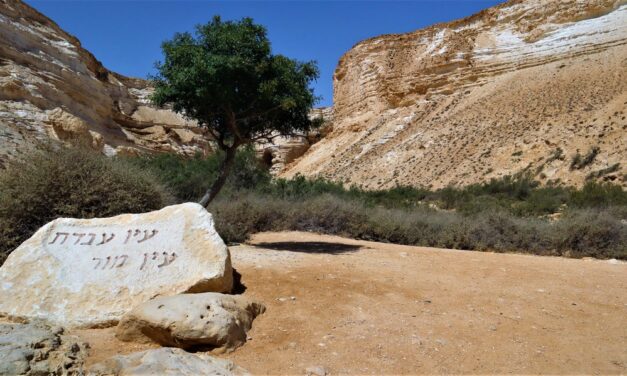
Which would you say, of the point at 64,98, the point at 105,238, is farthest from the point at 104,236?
the point at 64,98

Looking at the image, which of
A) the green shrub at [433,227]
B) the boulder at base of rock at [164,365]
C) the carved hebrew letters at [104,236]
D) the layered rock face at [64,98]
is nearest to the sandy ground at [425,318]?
the boulder at base of rock at [164,365]

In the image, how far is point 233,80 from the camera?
29.2 ft

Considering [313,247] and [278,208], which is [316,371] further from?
[278,208]

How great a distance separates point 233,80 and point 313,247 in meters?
3.52

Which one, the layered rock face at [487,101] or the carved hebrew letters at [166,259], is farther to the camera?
the layered rock face at [487,101]

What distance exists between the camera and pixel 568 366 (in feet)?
12.0

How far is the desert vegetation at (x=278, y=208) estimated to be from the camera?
6.91 metres

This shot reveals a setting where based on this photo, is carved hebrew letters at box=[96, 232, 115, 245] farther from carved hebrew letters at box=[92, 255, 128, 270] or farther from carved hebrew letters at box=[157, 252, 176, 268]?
carved hebrew letters at box=[157, 252, 176, 268]

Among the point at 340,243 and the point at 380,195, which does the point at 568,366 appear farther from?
the point at 380,195

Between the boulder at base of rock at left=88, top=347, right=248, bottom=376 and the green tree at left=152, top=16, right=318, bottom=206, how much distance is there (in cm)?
564

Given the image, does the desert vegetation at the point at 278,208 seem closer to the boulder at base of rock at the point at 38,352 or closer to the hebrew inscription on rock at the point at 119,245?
the hebrew inscription on rock at the point at 119,245

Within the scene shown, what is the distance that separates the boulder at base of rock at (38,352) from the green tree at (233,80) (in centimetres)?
516

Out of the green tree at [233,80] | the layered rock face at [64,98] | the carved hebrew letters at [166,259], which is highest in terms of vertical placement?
the layered rock face at [64,98]

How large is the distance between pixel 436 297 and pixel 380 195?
1777 cm
